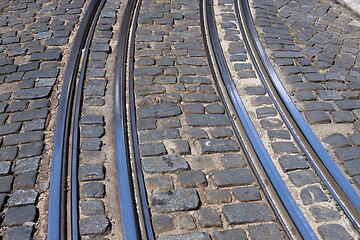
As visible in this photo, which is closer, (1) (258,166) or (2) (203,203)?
(2) (203,203)

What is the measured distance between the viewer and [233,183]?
384 cm

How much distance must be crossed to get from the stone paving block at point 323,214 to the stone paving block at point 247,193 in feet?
1.55

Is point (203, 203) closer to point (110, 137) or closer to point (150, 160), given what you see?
point (150, 160)

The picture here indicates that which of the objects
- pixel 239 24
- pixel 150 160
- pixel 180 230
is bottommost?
pixel 180 230

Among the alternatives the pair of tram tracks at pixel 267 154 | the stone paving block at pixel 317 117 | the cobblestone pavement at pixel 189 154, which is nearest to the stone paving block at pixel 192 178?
the cobblestone pavement at pixel 189 154

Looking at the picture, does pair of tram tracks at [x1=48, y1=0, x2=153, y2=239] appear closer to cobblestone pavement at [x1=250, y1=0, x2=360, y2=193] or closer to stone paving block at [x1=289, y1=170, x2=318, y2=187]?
stone paving block at [x1=289, y1=170, x2=318, y2=187]

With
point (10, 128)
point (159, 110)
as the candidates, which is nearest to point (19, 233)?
point (10, 128)

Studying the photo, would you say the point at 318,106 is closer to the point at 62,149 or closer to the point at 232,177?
the point at 232,177

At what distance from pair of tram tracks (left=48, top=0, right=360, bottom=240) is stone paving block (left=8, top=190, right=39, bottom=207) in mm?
170

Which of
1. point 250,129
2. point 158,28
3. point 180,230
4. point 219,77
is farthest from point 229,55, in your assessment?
point 180,230

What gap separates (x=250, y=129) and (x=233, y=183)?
0.74 meters

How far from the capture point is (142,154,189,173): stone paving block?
395 centimetres

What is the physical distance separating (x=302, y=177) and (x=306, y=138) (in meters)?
0.53

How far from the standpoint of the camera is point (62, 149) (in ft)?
13.2
